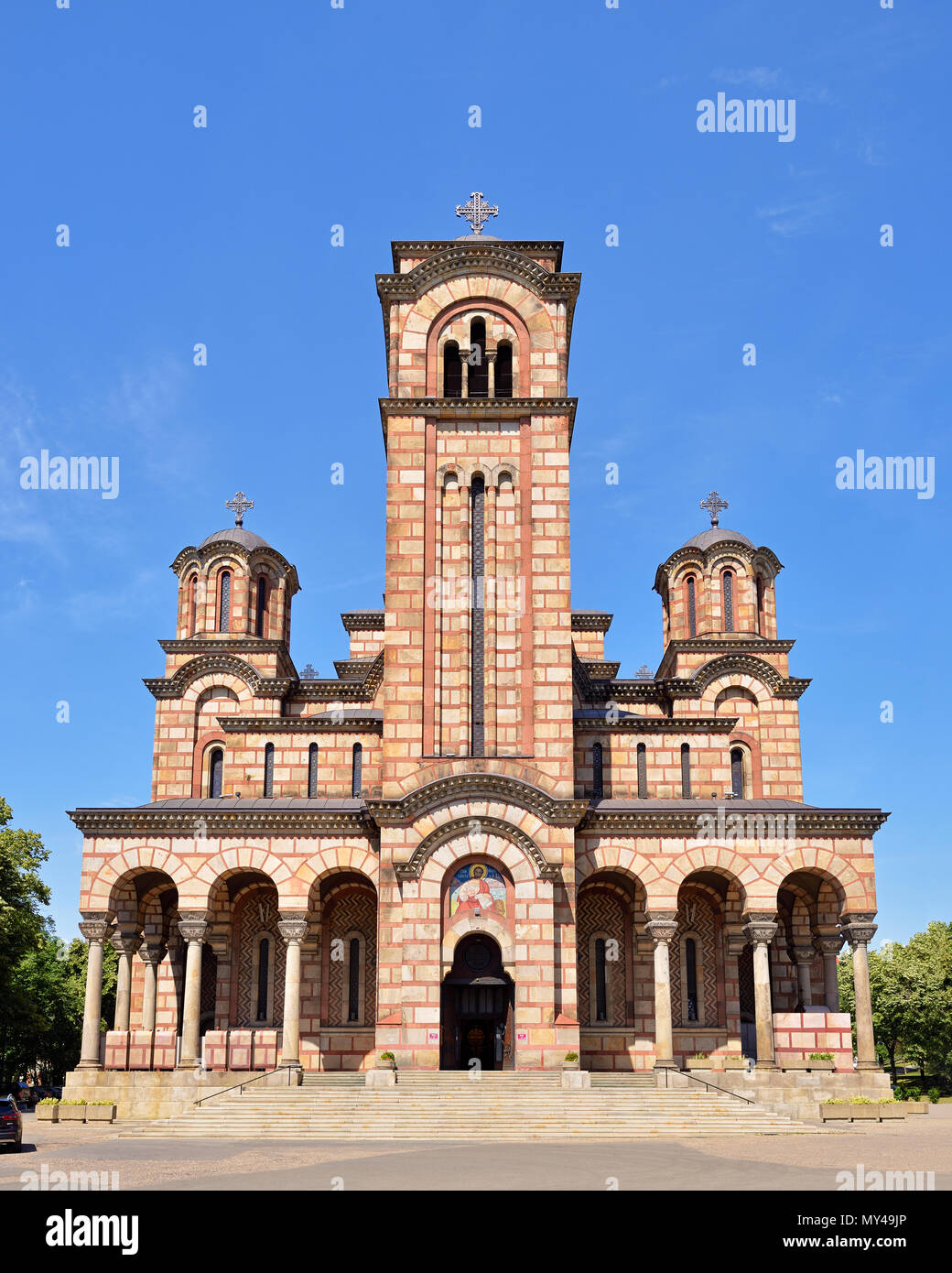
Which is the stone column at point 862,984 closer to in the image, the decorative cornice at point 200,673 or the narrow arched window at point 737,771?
the narrow arched window at point 737,771

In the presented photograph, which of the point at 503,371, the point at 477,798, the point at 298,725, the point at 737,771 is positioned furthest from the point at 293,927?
the point at 503,371

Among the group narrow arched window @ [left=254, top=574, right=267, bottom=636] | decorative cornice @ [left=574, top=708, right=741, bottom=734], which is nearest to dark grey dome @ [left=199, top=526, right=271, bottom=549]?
narrow arched window @ [left=254, top=574, right=267, bottom=636]

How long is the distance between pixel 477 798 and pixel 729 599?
18172 millimetres

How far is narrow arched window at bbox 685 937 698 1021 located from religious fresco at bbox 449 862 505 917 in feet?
26.8

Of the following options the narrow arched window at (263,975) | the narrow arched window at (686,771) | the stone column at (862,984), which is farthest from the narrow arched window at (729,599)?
the narrow arched window at (263,975)

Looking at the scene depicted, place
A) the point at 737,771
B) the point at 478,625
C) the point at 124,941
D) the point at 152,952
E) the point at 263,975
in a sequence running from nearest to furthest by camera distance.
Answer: the point at 478,625
the point at 124,941
the point at 263,975
the point at 152,952
the point at 737,771

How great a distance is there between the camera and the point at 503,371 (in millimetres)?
41875

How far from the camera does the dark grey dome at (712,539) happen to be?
5069 cm

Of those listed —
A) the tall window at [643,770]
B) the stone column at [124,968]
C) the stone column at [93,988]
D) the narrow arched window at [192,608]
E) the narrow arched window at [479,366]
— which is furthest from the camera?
the narrow arched window at [192,608]

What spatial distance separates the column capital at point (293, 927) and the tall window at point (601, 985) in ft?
32.1

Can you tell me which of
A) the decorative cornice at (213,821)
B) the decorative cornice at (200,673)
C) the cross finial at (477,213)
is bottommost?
the decorative cornice at (213,821)

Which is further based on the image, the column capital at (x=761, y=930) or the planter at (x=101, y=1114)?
the column capital at (x=761, y=930)

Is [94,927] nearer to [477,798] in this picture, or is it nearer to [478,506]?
[477,798]

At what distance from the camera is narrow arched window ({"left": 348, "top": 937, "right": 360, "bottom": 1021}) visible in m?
39.9
